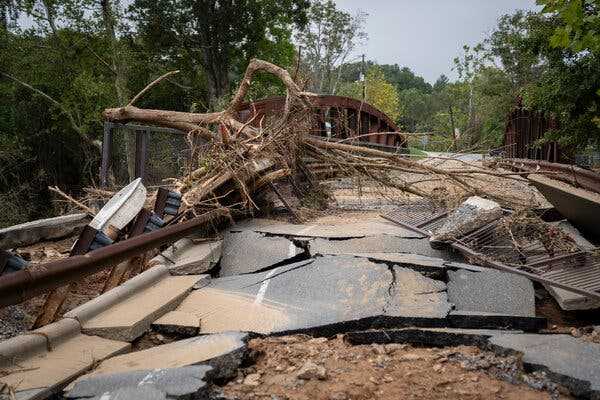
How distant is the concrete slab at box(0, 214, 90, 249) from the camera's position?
5188 mm

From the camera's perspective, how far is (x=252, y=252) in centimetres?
512

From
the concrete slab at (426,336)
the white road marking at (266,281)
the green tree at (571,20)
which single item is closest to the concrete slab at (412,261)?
the white road marking at (266,281)

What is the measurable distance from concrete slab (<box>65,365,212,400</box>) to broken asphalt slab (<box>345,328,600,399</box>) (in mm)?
1117

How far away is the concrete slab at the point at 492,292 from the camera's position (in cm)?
343

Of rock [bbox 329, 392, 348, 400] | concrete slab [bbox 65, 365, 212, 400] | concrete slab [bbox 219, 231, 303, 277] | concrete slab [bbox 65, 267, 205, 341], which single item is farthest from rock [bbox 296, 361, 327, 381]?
concrete slab [bbox 219, 231, 303, 277]

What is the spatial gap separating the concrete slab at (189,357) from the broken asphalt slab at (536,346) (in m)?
0.78

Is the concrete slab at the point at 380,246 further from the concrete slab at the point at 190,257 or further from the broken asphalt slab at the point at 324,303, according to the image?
the concrete slab at the point at 190,257

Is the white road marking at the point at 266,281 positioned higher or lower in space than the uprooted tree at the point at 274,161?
lower

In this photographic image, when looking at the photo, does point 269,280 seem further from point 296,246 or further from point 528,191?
point 528,191

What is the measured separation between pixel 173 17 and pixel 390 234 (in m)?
22.5

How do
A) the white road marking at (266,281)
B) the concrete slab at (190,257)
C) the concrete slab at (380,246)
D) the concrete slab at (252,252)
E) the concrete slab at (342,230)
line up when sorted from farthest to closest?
1. the concrete slab at (342,230)
2. the concrete slab at (380,246)
3. the concrete slab at (252,252)
4. the concrete slab at (190,257)
5. the white road marking at (266,281)

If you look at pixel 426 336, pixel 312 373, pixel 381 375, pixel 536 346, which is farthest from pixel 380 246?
pixel 312 373

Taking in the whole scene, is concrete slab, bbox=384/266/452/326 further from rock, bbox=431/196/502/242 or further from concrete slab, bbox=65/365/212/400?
concrete slab, bbox=65/365/212/400

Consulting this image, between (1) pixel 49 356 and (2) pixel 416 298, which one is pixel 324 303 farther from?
(1) pixel 49 356
